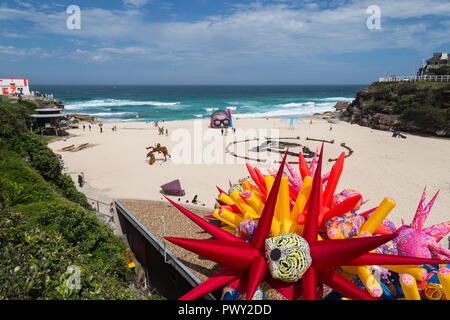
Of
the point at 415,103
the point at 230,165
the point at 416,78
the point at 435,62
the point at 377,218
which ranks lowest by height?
the point at 230,165

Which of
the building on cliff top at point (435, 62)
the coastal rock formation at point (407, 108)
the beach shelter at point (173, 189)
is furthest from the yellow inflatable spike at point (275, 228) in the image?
the building on cliff top at point (435, 62)

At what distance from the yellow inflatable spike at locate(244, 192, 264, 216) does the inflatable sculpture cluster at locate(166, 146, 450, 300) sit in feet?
0.09

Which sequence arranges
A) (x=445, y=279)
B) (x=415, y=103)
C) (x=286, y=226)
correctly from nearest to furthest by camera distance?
(x=445, y=279)
(x=286, y=226)
(x=415, y=103)

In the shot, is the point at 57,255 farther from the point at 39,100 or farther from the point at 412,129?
the point at 39,100

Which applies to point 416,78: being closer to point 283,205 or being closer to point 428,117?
point 428,117

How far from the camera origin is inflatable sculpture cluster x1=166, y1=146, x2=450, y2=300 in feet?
16.0

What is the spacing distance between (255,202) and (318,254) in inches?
101

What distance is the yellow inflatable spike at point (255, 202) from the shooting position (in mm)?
7234

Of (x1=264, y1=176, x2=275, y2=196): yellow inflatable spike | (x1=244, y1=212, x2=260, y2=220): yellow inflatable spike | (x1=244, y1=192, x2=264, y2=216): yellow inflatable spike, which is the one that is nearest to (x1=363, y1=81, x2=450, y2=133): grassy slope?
(x1=264, y1=176, x2=275, y2=196): yellow inflatable spike

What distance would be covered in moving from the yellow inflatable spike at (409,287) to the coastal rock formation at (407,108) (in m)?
40.9

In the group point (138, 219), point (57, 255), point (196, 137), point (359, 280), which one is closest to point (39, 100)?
point (196, 137)

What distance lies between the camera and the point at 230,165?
25281mm

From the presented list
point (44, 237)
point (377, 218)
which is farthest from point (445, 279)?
point (44, 237)
